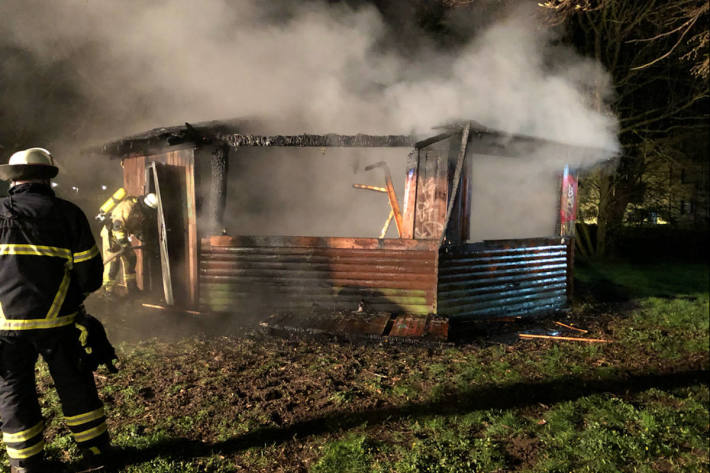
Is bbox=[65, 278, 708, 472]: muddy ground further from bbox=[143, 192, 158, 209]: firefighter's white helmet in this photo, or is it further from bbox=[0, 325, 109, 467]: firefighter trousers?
bbox=[143, 192, 158, 209]: firefighter's white helmet

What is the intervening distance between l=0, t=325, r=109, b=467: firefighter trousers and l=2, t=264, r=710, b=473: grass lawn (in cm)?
41

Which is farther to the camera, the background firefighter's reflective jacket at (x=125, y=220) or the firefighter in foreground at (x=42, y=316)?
the background firefighter's reflective jacket at (x=125, y=220)

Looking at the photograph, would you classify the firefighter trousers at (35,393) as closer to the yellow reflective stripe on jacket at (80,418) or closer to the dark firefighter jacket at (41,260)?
the yellow reflective stripe on jacket at (80,418)

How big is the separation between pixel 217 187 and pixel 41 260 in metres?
4.22

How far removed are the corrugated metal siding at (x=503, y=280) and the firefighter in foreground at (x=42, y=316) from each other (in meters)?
4.68

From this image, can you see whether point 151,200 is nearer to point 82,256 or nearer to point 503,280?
point 82,256

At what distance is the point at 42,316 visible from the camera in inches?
103

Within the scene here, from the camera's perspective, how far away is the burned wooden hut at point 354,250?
6.27 metres

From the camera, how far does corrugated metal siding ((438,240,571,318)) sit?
6387 mm

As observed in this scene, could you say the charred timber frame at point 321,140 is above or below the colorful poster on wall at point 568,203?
above

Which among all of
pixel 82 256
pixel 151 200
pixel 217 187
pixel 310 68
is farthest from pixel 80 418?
pixel 310 68

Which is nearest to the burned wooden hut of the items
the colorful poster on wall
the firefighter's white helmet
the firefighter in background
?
the firefighter's white helmet

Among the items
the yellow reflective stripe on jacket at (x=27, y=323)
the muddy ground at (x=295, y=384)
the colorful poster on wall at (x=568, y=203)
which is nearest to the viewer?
the yellow reflective stripe on jacket at (x=27, y=323)

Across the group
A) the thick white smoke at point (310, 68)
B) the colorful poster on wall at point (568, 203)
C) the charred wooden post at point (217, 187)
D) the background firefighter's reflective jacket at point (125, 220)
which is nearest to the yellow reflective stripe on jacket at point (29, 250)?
the charred wooden post at point (217, 187)
